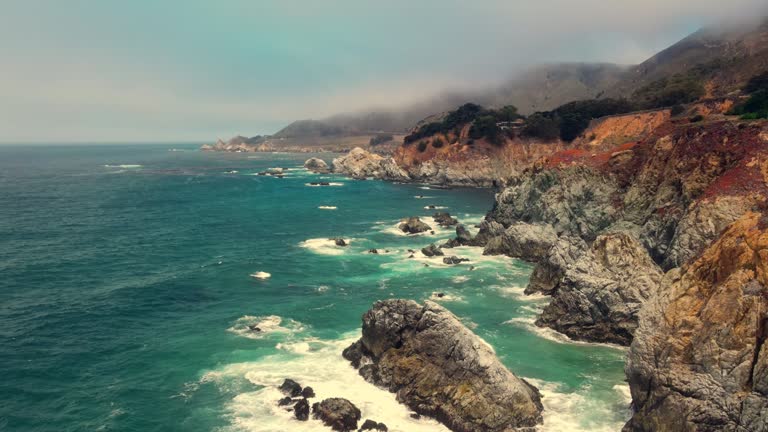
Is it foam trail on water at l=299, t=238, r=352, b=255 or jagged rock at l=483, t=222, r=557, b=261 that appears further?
foam trail on water at l=299, t=238, r=352, b=255

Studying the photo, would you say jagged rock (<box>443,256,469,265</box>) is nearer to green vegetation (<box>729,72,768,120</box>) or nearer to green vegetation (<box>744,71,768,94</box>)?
green vegetation (<box>729,72,768,120</box>)

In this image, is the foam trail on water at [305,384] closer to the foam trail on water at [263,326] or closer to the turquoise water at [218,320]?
the turquoise water at [218,320]

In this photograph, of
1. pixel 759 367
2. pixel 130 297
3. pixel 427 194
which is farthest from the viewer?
pixel 427 194

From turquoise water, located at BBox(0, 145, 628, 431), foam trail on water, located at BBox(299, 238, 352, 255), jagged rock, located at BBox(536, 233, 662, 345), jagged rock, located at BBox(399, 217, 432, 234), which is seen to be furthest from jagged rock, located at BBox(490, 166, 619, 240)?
foam trail on water, located at BBox(299, 238, 352, 255)

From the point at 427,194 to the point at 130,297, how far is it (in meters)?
117

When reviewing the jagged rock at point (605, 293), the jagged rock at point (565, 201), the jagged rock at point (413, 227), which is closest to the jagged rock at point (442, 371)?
the jagged rock at point (605, 293)

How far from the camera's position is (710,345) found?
29922mm

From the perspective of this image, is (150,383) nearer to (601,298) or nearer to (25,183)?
(601,298)

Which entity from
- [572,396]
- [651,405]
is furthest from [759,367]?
[572,396]

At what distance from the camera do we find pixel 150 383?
43094 millimetres

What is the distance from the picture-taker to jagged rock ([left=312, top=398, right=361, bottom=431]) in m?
36.5

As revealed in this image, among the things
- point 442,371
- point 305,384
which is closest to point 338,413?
point 305,384

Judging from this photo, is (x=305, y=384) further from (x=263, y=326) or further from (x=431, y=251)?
(x=431, y=251)

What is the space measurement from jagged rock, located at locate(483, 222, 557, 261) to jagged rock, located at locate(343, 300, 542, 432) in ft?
143
